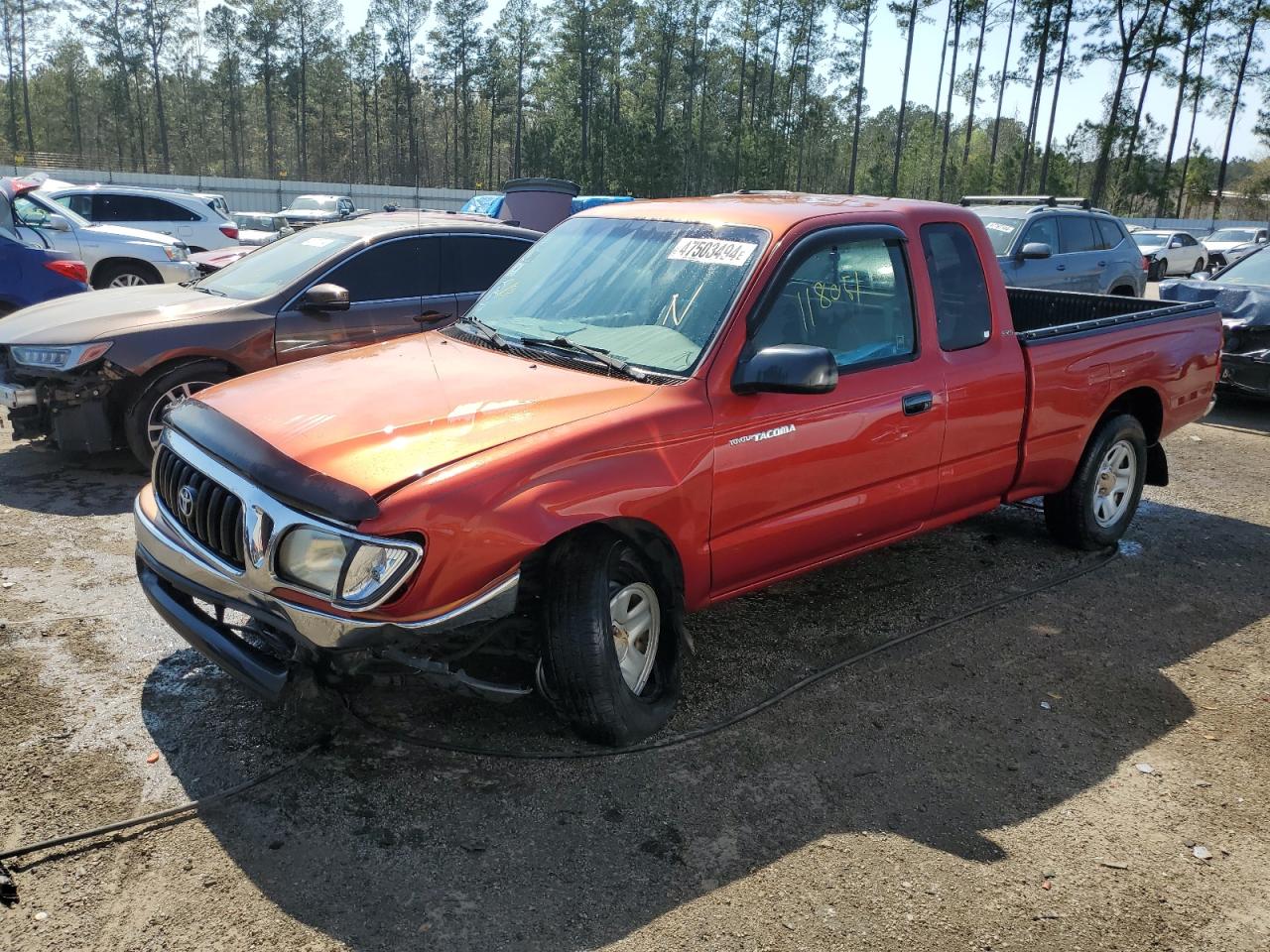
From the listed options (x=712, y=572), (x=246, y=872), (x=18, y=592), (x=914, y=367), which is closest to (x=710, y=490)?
(x=712, y=572)

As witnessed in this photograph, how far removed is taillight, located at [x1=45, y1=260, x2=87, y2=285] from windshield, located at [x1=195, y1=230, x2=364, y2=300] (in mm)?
2447

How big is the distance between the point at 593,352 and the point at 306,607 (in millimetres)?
1487

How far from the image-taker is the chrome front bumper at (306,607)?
2963mm

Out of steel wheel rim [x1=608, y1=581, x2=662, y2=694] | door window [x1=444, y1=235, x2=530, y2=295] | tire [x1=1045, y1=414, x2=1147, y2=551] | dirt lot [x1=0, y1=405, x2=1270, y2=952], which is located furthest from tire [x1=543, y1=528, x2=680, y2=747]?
door window [x1=444, y1=235, x2=530, y2=295]

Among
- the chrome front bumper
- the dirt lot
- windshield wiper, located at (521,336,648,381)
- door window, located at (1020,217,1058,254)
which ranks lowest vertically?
the dirt lot

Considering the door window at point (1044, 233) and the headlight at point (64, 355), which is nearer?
the headlight at point (64, 355)

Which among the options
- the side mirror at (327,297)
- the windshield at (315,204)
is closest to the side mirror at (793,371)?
the side mirror at (327,297)

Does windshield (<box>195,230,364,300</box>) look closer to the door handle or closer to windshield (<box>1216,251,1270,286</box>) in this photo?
the door handle

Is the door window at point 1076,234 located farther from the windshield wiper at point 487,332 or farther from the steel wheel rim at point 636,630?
the steel wheel rim at point 636,630

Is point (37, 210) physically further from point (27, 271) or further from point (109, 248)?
point (27, 271)

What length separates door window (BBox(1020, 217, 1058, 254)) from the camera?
38.8ft

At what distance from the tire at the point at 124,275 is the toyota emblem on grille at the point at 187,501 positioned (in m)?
10.3

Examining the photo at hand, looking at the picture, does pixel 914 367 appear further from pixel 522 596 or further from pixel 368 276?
pixel 368 276

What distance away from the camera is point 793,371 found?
357 cm
